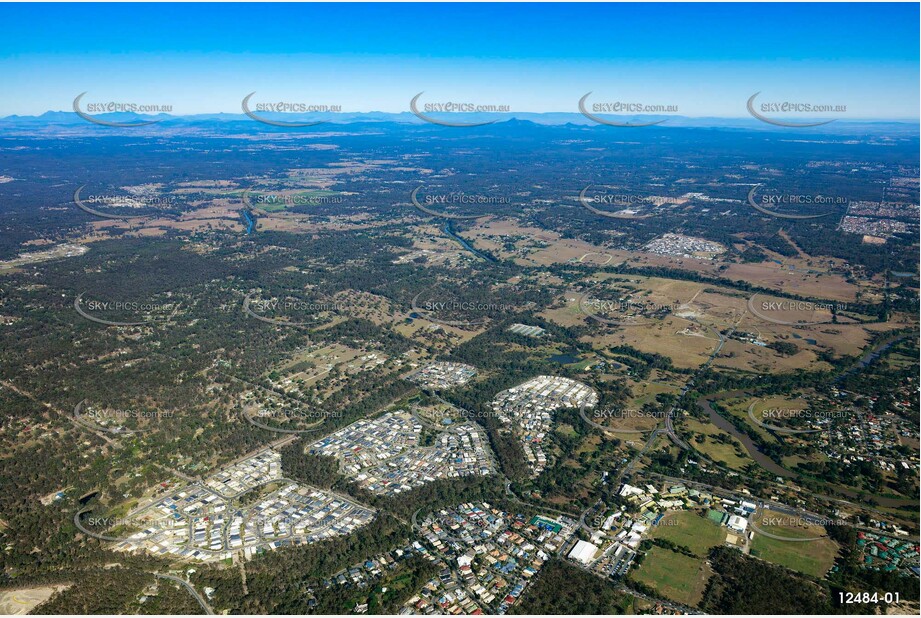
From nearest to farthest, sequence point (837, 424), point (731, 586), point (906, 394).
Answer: point (731, 586) < point (837, 424) < point (906, 394)

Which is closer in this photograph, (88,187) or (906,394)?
(906,394)

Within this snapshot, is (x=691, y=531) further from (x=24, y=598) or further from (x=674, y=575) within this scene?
(x=24, y=598)

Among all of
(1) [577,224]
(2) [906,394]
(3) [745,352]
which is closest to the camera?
(2) [906,394]

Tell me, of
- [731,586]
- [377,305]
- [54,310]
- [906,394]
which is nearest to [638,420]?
[731,586]

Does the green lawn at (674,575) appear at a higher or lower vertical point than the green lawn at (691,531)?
lower

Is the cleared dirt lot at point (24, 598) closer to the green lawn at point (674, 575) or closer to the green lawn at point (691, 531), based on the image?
the green lawn at point (674, 575)

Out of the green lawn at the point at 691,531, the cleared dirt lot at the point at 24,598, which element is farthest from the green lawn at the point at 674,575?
the cleared dirt lot at the point at 24,598

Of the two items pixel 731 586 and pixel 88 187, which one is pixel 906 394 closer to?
pixel 731 586
